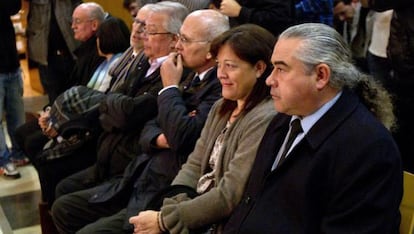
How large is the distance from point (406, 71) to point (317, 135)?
96 centimetres

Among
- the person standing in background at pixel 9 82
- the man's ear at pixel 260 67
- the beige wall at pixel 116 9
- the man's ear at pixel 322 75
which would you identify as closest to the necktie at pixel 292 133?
the man's ear at pixel 322 75

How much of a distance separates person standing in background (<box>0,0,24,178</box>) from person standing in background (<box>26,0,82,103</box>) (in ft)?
1.03

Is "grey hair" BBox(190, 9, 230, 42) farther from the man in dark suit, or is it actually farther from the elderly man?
the man in dark suit

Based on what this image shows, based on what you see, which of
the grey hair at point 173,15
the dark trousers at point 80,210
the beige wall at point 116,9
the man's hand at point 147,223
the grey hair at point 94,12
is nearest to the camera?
the man's hand at point 147,223

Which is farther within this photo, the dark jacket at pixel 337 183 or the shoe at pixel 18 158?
the shoe at pixel 18 158

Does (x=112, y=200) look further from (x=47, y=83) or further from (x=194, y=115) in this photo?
(x=47, y=83)

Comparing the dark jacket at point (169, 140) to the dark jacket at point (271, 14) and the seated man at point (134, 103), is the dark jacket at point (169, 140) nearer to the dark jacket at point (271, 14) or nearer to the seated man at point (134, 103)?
the seated man at point (134, 103)

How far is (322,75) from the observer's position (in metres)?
1.49

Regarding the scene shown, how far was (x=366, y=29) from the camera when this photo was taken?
11.2ft

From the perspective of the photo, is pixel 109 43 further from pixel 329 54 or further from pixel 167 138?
pixel 329 54

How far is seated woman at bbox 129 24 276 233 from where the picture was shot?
1793mm

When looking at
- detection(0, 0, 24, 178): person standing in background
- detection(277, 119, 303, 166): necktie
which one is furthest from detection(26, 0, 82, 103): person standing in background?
detection(277, 119, 303, 166): necktie

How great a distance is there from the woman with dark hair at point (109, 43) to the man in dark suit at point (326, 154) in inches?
69.2

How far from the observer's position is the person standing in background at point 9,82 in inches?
143
